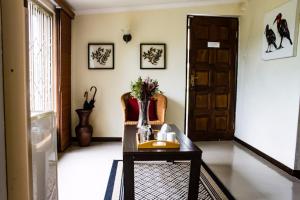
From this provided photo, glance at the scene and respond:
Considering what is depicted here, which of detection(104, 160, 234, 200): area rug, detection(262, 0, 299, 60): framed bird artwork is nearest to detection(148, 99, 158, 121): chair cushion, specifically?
detection(104, 160, 234, 200): area rug

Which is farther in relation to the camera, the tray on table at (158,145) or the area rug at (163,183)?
the area rug at (163,183)

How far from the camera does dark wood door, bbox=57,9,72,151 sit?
3.87m

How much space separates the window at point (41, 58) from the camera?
3.21 meters

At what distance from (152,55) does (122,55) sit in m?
0.53

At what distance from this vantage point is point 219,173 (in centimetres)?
313

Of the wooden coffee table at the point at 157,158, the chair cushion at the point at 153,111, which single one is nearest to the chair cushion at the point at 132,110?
the chair cushion at the point at 153,111

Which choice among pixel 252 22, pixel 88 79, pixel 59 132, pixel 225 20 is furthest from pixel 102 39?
pixel 252 22

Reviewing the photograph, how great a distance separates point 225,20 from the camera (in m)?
4.71

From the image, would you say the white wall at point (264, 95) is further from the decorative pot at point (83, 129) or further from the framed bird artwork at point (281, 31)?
the decorative pot at point (83, 129)

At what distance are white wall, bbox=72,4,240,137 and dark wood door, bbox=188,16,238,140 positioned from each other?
0.17 metres

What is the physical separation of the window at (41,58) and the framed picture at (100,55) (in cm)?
83

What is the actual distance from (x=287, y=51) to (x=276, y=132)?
108cm

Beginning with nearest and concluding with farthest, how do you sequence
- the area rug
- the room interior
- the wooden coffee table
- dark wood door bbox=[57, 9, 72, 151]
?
the wooden coffee table → the area rug → the room interior → dark wood door bbox=[57, 9, 72, 151]

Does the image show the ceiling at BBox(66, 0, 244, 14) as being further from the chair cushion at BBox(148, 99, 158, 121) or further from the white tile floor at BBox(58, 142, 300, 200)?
the white tile floor at BBox(58, 142, 300, 200)
